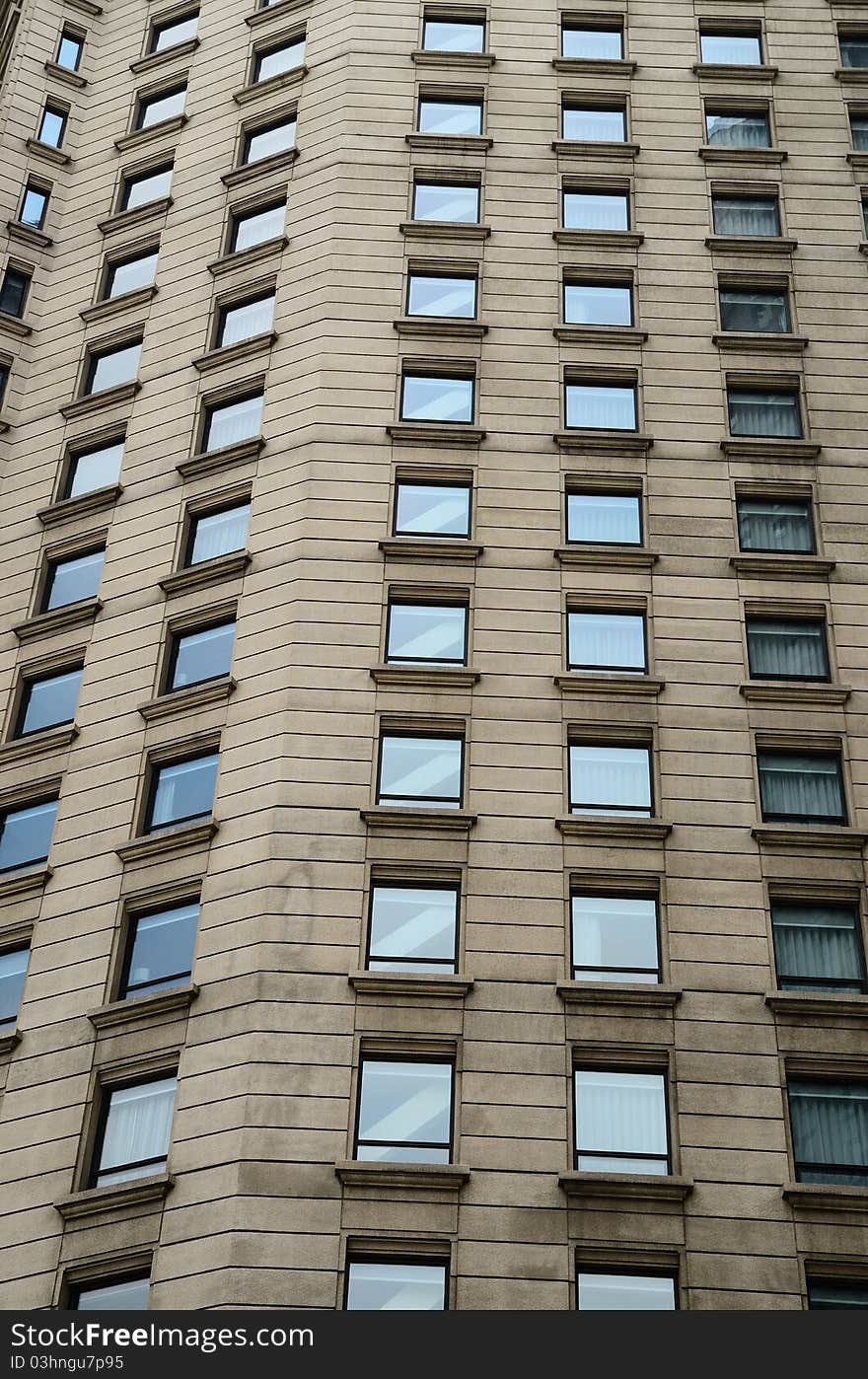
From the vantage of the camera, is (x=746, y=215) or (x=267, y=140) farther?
(x=267, y=140)

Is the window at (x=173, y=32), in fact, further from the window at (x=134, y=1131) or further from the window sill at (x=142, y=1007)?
the window at (x=134, y=1131)

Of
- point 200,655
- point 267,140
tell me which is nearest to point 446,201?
point 267,140

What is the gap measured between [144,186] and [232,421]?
11.0 m

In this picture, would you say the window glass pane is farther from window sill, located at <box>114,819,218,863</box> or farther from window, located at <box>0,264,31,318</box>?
window, located at <box>0,264,31,318</box>

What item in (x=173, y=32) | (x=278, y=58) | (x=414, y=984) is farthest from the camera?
(x=173, y=32)

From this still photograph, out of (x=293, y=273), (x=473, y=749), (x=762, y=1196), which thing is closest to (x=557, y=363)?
(x=293, y=273)

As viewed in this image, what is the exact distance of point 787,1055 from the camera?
30078mm

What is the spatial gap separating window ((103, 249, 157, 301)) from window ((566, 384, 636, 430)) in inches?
488

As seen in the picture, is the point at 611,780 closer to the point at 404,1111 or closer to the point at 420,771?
the point at 420,771

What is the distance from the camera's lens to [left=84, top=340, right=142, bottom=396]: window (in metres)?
43.7

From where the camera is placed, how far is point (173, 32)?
2052 inches

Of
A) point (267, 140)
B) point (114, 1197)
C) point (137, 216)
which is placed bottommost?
point (114, 1197)

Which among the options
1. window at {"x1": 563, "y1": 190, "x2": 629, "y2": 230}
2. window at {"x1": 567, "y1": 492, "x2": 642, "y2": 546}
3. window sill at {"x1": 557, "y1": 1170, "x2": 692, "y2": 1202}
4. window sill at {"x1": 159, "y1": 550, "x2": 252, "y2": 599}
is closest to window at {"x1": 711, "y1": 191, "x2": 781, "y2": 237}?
window at {"x1": 563, "y1": 190, "x2": 629, "y2": 230}

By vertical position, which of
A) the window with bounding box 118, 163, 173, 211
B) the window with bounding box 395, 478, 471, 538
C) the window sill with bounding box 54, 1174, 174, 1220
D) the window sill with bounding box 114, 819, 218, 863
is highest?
the window with bounding box 118, 163, 173, 211
